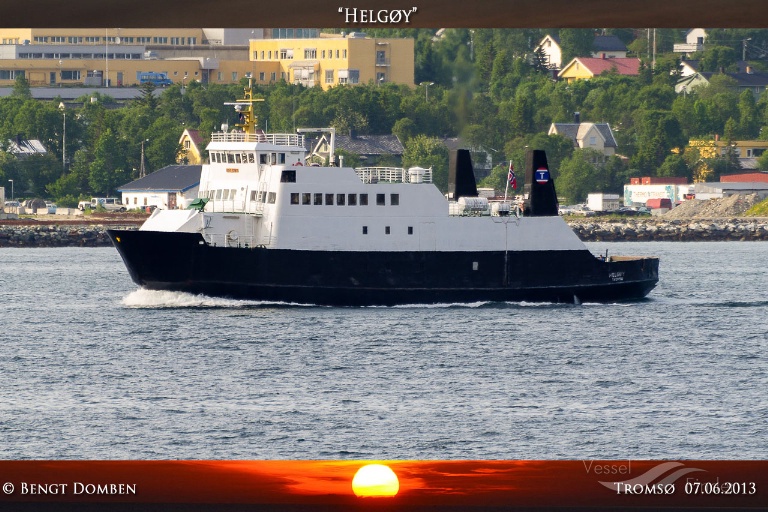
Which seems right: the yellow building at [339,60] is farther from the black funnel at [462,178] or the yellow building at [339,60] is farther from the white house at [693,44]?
the black funnel at [462,178]

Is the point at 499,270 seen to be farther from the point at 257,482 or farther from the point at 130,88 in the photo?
the point at 130,88

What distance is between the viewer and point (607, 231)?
87.4 m

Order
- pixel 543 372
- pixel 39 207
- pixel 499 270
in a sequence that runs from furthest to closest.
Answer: pixel 39 207, pixel 499 270, pixel 543 372

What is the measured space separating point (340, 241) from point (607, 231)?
175ft

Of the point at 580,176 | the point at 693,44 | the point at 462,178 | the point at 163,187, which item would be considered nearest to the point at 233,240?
the point at 462,178

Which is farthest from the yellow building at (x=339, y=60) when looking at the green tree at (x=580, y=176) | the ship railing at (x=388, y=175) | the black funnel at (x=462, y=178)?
the ship railing at (x=388, y=175)

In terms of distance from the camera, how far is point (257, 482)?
407 cm

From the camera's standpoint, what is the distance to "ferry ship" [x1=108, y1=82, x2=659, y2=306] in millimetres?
36656

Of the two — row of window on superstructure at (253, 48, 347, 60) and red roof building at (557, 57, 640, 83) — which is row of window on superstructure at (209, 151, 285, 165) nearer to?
row of window on superstructure at (253, 48, 347, 60)


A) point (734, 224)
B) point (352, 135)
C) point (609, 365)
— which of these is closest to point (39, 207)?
point (352, 135)

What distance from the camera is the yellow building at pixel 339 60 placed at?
111m

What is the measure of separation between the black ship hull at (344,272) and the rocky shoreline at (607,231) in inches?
1779

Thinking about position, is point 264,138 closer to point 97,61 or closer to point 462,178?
point 462,178
